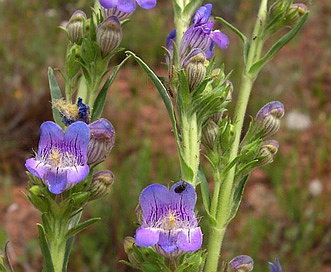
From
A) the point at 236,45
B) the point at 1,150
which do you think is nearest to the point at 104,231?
the point at 1,150

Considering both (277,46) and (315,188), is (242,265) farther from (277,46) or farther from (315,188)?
(315,188)

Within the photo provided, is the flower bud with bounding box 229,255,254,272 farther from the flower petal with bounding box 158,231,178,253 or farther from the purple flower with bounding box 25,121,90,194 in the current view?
the purple flower with bounding box 25,121,90,194

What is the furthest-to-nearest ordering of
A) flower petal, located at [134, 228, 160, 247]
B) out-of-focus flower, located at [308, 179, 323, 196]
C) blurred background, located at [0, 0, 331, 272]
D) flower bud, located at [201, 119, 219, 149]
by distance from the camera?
out-of-focus flower, located at [308, 179, 323, 196] → blurred background, located at [0, 0, 331, 272] → flower bud, located at [201, 119, 219, 149] → flower petal, located at [134, 228, 160, 247]

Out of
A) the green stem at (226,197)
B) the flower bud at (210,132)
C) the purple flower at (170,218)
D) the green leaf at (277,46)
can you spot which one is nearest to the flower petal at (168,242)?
the purple flower at (170,218)

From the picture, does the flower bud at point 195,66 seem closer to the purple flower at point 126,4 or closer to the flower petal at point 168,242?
the purple flower at point 126,4

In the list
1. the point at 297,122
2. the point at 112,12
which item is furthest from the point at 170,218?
the point at 297,122

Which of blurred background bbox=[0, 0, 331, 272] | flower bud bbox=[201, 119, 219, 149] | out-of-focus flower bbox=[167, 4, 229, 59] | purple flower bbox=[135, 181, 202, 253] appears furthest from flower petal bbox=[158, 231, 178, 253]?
blurred background bbox=[0, 0, 331, 272]
